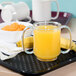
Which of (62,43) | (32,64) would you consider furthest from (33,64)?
(62,43)

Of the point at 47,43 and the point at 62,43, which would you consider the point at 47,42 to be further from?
the point at 62,43

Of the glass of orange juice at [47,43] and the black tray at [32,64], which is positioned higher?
the glass of orange juice at [47,43]

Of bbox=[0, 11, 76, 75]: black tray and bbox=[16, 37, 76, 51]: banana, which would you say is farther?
bbox=[16, 37, 76, 51]: banana

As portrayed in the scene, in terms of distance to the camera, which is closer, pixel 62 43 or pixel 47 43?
pixel 47 43

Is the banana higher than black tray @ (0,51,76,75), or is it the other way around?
the banana

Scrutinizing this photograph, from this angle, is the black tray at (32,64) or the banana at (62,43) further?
the banana at (62,43)

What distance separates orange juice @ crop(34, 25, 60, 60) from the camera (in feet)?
2.40

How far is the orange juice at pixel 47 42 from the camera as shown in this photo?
0.73m

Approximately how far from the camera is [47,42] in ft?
2.41

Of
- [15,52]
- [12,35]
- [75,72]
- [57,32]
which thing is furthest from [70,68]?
[12,35]

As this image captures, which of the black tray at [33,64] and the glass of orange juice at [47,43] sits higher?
the glass of orange juice at [47,43]

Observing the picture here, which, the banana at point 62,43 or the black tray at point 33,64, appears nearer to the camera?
the black tray at point 33,64

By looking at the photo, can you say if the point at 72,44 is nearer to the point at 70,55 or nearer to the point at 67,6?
the point at 70,55

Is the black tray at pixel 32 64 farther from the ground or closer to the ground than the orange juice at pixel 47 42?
closer to the ground
